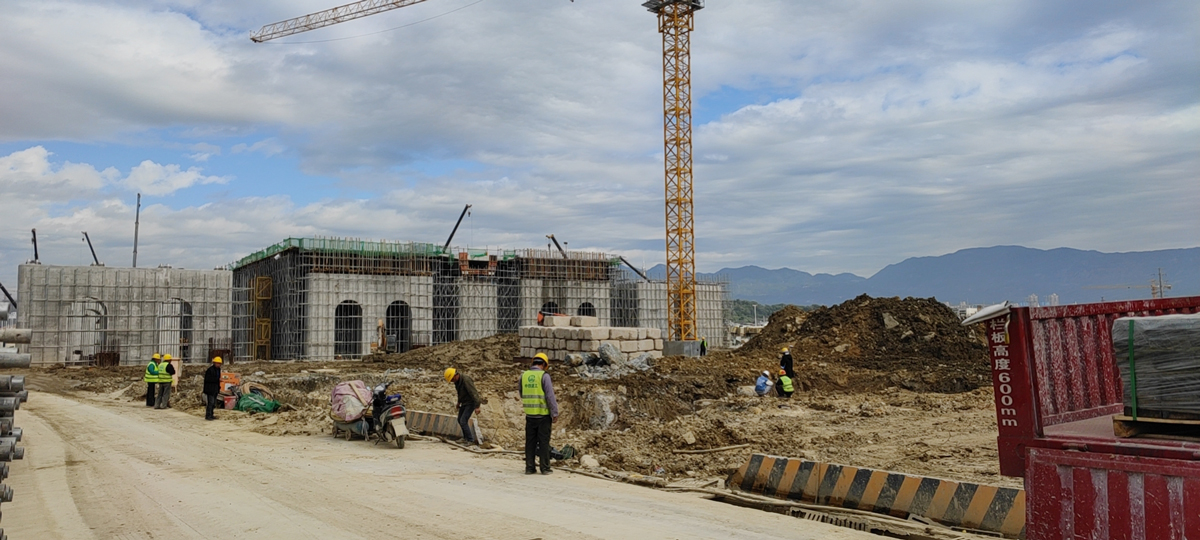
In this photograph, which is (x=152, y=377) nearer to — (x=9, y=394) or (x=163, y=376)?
(x=163, y=376)

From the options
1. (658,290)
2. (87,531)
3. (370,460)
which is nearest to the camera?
(87,531)

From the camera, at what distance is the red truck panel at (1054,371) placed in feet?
14.6

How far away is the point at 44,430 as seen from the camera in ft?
45.1

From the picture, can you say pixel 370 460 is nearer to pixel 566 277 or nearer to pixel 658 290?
pixel 566 277

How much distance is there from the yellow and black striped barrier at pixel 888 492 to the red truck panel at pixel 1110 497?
5.56 feet

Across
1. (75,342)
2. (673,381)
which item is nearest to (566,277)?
(75,342)

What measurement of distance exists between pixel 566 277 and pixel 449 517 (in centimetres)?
4093

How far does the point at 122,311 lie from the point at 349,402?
32828 mm

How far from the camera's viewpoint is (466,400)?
11.3m

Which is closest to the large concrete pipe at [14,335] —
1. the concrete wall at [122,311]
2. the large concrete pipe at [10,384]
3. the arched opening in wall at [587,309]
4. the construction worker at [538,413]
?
the large concrete pipe at [10,384]

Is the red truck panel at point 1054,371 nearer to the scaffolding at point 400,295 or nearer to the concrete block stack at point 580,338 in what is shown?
the concrete block stack at point 580,338

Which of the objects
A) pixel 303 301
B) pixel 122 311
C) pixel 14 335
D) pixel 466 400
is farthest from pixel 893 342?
→ pixel 122 311

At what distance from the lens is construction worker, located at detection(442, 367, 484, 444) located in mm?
11172

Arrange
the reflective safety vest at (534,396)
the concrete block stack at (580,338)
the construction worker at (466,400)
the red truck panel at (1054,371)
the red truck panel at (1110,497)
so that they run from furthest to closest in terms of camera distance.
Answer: the concrete block stack at (580,338), the construction worker at (466,400), the reflective safety vest at (534,396), the red truck panel at (1054,371), the red truck panel at (1110,497)
